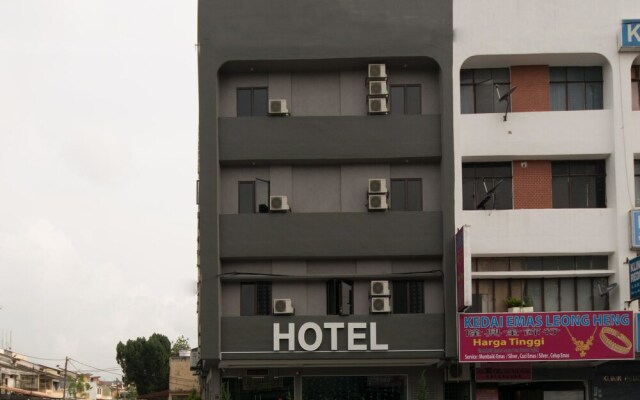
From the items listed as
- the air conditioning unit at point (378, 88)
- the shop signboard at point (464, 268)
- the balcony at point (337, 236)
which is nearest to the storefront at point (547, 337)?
the shop signboard at point (464, 268)

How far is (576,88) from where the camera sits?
35.4 metres

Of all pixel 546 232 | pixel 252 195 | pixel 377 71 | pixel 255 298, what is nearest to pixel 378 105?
pixel 377 71

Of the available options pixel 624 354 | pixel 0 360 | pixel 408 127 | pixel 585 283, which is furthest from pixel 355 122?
pixel 0 360

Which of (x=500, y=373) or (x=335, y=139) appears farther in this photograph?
(x=335, y=139)

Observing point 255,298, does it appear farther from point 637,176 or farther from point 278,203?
point 637,176

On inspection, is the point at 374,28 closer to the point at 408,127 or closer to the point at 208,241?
the point at 408,127

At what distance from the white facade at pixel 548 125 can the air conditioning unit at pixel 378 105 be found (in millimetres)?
2575

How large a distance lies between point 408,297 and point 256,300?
18.2ft

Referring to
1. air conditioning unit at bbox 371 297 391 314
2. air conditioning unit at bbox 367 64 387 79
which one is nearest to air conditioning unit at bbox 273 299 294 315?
air conditioning unit at bbox 371 297 391 314

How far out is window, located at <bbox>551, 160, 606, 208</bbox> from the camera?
3469 centimetres

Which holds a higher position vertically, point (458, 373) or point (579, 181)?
point (579, 181)

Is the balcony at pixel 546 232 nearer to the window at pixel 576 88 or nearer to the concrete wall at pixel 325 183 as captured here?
the concrete wall at pixel 325 183

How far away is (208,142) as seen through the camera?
1335 inches

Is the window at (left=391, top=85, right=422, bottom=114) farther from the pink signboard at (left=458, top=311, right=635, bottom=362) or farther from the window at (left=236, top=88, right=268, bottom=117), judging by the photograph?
the pink signboard at (left=458, top=311, right=635, bottom=362)
